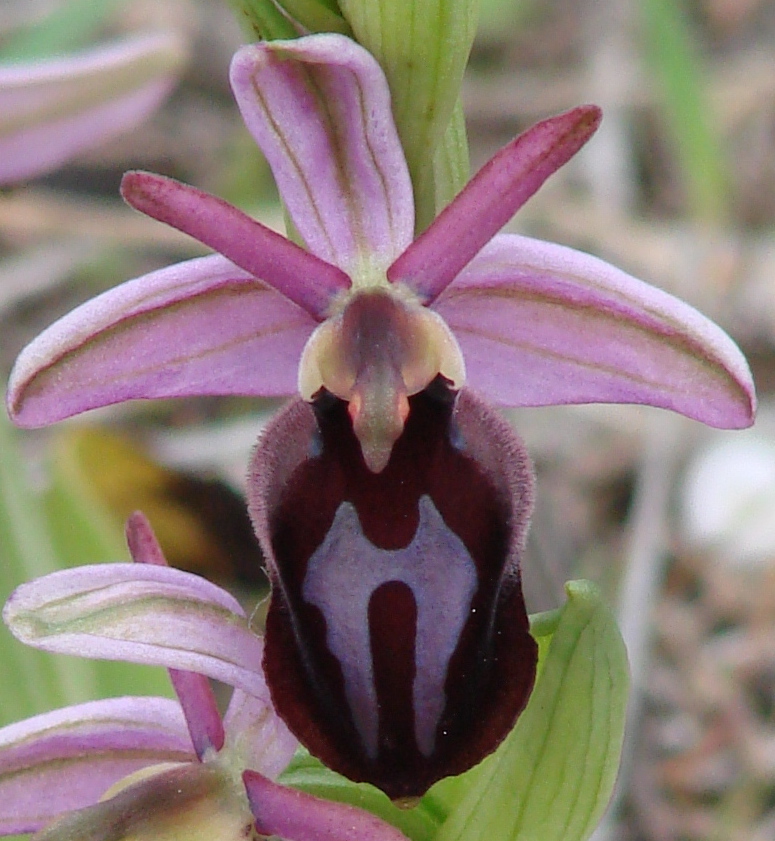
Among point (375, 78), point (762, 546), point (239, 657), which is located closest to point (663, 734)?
point (762, 546)

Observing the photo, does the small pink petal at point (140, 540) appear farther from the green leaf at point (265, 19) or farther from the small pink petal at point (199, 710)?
the green leaf at point (265, 19)

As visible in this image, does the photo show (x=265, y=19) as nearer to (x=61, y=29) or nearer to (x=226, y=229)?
(x=226, y=229)

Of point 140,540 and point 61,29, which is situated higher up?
point 140,540

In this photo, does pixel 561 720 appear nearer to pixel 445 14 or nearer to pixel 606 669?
pixel 606 669

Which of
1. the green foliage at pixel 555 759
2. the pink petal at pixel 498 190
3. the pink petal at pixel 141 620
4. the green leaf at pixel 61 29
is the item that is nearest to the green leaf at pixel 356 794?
the green foliage at pixel 555 759

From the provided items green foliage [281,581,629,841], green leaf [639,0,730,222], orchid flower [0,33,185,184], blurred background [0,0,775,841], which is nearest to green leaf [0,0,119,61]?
blurred background [0,0,775,841]

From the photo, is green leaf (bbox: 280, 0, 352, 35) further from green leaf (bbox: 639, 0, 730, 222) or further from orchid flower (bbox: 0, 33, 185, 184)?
green leaf (bbox: 639, 0, 730, 222)

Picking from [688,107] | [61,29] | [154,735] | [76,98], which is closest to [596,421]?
[688,107]
